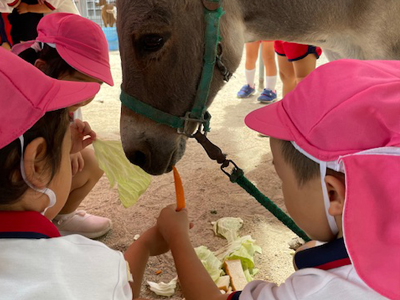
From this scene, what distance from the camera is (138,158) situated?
168 centimetres

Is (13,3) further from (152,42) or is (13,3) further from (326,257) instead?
(326,257)

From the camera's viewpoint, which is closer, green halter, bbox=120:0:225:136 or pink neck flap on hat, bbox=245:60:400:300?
pink neck flap on hat, bbox=245:60:400:300

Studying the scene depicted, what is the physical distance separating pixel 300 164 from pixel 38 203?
62 cm

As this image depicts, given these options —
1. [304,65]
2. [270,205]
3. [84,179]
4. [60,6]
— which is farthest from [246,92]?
[270,205]

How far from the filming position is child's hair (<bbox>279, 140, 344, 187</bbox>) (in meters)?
0.90

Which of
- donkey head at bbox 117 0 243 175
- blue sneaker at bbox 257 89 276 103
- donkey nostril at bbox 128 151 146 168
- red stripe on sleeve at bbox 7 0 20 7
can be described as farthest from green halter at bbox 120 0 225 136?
blue sneaker at bbox 257 89 276 103

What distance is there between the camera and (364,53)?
6.01 ft

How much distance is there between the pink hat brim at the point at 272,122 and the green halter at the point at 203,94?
581 millimetres

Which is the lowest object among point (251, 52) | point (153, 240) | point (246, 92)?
point (246, 92)

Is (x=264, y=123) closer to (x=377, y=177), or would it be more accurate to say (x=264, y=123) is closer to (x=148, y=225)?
(x=377, y=177)

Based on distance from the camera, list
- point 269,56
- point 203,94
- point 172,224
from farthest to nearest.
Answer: point 269,56 → point 203,94 → point 172,224

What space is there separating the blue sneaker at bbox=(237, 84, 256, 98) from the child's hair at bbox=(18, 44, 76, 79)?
11.8 feet

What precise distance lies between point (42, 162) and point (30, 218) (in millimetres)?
139

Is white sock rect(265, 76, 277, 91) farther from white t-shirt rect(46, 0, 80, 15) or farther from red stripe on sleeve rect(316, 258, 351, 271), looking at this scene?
red stripe on sleeve rect(316, 258, 351, 271)
